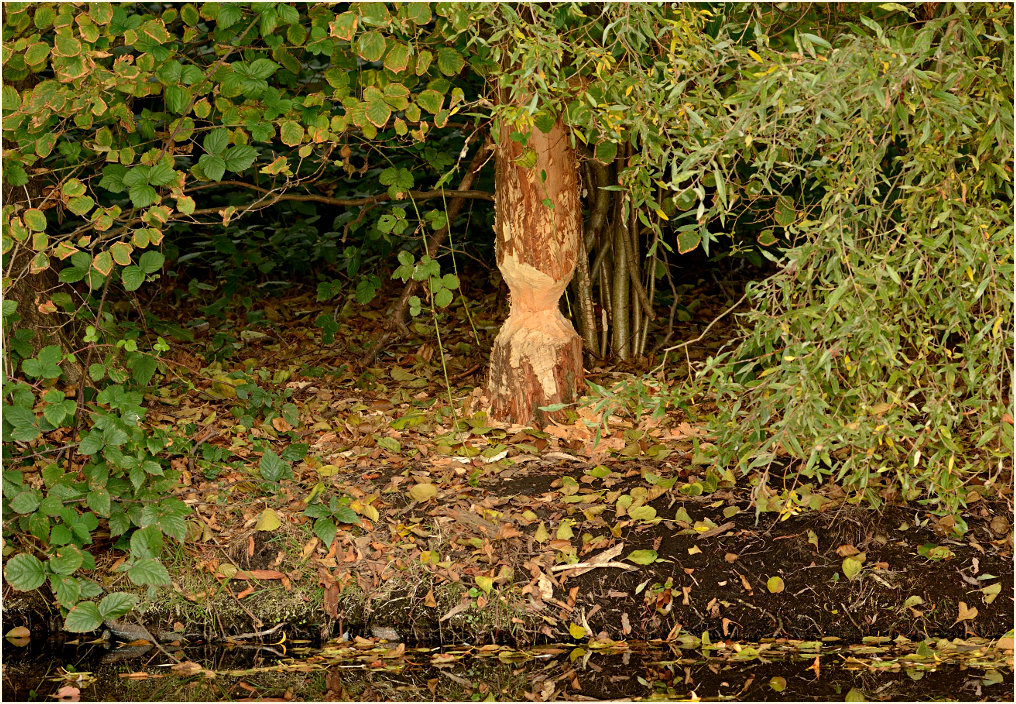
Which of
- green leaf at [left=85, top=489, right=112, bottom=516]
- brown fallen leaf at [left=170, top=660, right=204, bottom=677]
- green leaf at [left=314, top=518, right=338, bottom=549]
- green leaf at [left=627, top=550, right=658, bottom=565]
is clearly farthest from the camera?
green leaf at [left=314, top=518, right=338, bottom=549]

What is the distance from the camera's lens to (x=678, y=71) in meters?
3.32

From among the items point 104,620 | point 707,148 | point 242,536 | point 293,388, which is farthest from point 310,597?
point 707,148

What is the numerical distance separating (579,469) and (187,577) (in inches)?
65.3

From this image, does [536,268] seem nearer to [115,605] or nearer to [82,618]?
[115,605]

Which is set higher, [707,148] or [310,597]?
[707,148]

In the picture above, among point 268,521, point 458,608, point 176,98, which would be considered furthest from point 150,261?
point 458,608

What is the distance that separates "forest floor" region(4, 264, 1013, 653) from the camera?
387 centimetres

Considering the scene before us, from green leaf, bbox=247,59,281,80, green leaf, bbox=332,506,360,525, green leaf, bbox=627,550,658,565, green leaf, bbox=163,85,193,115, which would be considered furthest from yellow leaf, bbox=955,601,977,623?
green leaf, bbox=163,85,193,115

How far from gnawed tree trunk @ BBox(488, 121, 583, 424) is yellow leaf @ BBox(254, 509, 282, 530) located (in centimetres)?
114

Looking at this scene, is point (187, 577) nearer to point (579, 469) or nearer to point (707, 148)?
point (579, 469)

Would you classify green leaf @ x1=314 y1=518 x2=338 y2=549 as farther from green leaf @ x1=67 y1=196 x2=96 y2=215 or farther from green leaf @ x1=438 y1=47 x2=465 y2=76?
green leaf @ x1=438 y1=47 x2=465 y2=76

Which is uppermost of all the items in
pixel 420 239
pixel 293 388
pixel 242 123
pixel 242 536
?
pixel 242 123

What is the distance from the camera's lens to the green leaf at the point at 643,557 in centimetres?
397

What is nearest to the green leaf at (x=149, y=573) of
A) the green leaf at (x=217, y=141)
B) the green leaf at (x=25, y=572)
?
the green leaf at (x=25, y=572)
